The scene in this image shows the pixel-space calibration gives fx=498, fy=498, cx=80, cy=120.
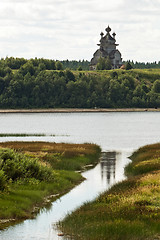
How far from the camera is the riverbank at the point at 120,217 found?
2228 cm

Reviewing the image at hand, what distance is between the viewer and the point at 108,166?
169ft

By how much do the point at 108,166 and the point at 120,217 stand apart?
2691 centimetres

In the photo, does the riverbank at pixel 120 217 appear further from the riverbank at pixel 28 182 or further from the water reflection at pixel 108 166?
the water reflection at pixel 108 166

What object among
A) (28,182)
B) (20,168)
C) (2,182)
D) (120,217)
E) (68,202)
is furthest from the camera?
(20,168)

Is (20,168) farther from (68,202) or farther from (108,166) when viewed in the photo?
(108,166)

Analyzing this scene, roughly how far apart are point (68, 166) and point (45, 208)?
1726 cm

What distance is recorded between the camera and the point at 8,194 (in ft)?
98.3

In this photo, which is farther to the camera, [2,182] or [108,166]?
[108,166]

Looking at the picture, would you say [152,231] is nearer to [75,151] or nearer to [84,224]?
[84,224]

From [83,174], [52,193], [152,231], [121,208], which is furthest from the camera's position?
[83,174]

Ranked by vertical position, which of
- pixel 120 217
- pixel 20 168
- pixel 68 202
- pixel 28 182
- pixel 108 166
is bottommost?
pixel 108 166

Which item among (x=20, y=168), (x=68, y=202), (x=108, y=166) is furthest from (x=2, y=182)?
(x=108, y=166)

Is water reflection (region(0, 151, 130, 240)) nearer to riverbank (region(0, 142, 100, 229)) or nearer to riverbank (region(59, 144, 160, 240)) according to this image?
riverbank (region(0, 142, 100, 229))

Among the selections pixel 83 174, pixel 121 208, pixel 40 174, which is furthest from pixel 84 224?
pixel 83 174
